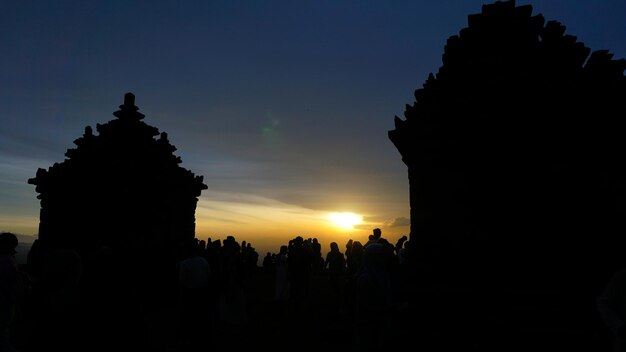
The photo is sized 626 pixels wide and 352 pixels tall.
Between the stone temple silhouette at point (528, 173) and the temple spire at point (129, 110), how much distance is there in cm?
1100

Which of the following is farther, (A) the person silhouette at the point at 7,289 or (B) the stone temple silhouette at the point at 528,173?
(B) the stone temple silhouette at the point at 528,173

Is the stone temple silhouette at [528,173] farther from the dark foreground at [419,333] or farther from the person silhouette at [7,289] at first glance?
the person silhouette at [7,289]

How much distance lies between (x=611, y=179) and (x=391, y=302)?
494cm

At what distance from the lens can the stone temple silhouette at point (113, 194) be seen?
50.1 feet

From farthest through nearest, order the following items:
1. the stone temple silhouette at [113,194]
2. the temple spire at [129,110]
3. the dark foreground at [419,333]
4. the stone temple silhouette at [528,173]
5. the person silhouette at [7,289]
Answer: the temple spire at [129,110], the stone temple silhouette at [113,194], the stone temple silhouette at [528,173], the dark foreground at [419,333], the person silhouette at [7,289]

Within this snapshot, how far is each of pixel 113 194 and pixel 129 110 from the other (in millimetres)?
3245

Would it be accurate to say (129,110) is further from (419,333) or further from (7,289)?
(419,333)

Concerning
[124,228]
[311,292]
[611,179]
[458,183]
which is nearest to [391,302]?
[458,183]

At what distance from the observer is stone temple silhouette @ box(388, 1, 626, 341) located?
8.41 m

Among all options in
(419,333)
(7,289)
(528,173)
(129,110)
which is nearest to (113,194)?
(129,110)

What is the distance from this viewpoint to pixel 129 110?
55.8 feet

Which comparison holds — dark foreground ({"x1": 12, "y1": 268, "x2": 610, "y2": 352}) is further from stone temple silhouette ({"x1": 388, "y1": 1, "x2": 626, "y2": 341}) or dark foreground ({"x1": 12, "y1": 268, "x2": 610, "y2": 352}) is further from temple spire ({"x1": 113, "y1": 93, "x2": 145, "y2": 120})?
temple spire ({"x1": 113, "y1": 93, "x2": 145, "y2": 120})

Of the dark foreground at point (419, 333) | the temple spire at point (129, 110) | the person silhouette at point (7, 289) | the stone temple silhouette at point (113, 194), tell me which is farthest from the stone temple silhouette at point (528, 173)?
the temple spire at point (129, 110)

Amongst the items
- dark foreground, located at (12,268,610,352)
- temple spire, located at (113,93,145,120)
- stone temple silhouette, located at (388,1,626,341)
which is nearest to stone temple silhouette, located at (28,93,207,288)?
temple spire, located at (113,93,145,120)
